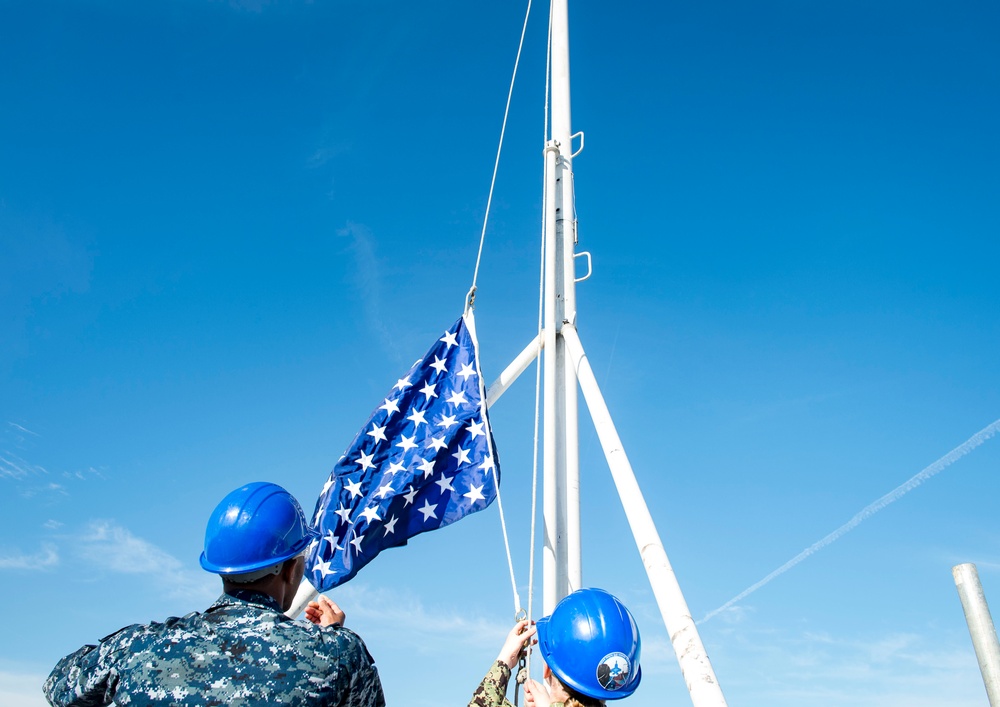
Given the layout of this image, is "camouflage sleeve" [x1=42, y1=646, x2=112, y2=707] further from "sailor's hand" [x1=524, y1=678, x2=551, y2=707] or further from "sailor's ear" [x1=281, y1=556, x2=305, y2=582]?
"sailor's hand" [x1=524, y1=678, x2=551, y2=707]

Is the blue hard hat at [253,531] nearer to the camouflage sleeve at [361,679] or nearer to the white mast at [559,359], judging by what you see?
the camouflage sleeve at [361,679]

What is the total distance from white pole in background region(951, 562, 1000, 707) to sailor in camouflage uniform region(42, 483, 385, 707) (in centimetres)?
500

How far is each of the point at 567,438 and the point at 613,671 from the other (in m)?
6.31

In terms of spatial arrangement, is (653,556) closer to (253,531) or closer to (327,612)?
(327,612)

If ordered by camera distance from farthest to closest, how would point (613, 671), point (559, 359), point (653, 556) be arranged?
point (559, 359), point (653, 556), point (613, 671)

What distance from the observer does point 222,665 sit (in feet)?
11.2

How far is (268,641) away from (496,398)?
8.03 m

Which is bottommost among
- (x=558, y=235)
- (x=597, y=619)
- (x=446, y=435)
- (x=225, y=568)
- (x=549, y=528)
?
(x=597, y=619)

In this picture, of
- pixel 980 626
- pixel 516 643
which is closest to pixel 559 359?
pixel 980 626

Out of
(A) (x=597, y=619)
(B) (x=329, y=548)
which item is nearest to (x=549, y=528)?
(B) (x=329, y=548)

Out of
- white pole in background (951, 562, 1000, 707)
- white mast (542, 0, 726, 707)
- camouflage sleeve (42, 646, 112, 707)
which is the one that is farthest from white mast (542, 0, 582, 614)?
camouflage sleeve (42, 646, 112, 707)

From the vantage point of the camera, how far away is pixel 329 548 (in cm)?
1015

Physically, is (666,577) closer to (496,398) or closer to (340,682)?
(496,398)

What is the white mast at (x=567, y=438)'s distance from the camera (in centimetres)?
787
